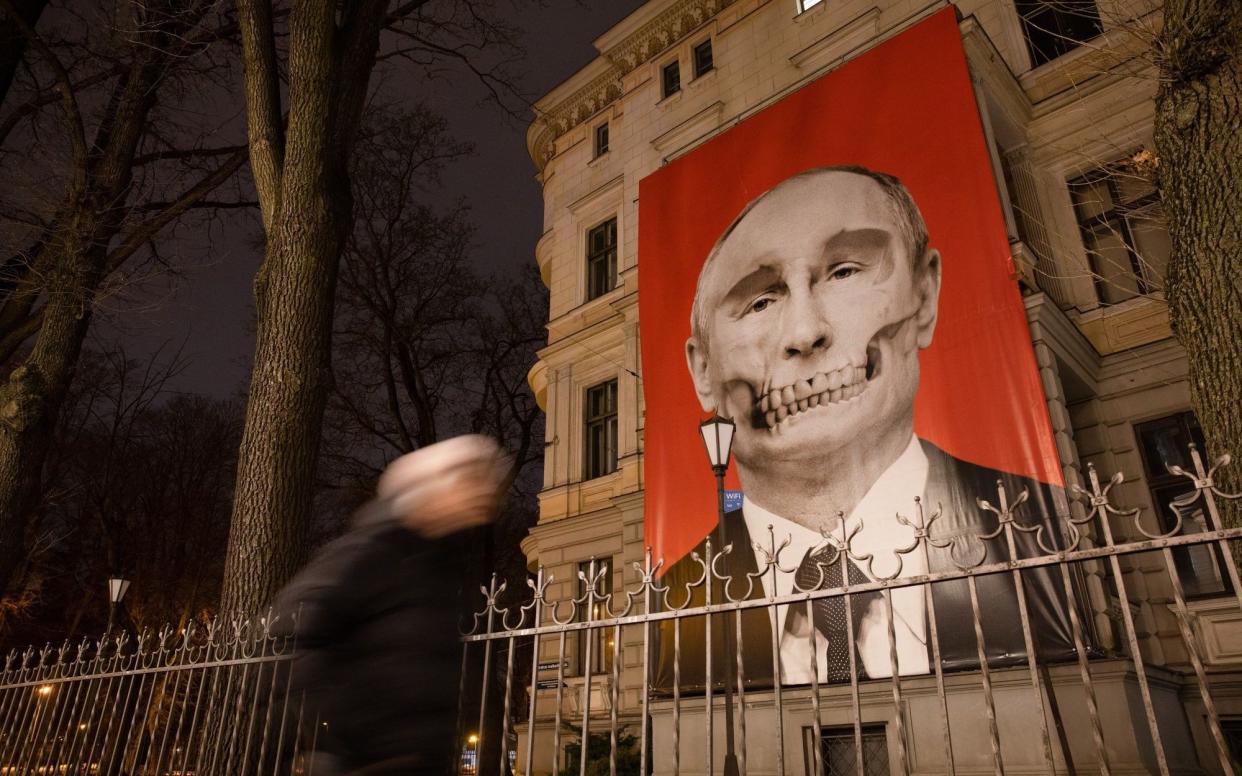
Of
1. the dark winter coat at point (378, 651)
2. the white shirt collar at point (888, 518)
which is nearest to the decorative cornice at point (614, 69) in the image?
the white shirt collar at point (888, 518)

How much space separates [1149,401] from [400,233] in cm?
1771

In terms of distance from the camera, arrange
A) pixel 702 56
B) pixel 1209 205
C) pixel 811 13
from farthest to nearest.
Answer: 1. pixel 702 56
2. pixel 811 13
3. pixel 1209 205

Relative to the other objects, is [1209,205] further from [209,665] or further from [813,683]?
[209,665]

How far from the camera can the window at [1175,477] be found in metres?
10.4

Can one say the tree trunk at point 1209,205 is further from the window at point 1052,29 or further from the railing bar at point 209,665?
the window at point 1052,29

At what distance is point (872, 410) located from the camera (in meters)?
11.3

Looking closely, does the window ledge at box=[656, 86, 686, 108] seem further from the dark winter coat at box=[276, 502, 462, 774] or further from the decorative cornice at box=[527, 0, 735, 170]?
the dark winter coat at box=[276, 502, 462, 774]

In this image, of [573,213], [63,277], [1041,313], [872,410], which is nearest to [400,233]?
[573,213]

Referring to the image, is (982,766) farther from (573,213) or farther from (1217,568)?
(573,213)

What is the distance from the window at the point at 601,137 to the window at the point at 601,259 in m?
2.53

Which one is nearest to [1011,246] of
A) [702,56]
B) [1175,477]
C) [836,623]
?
[1175,477]

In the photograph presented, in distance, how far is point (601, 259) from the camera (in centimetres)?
2050

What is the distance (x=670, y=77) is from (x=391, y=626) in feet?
65.8

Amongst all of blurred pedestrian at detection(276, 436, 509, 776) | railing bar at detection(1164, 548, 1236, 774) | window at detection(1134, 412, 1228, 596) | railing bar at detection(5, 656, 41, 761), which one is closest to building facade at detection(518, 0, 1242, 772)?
window at detection(1134, 412, 1228, 596)
